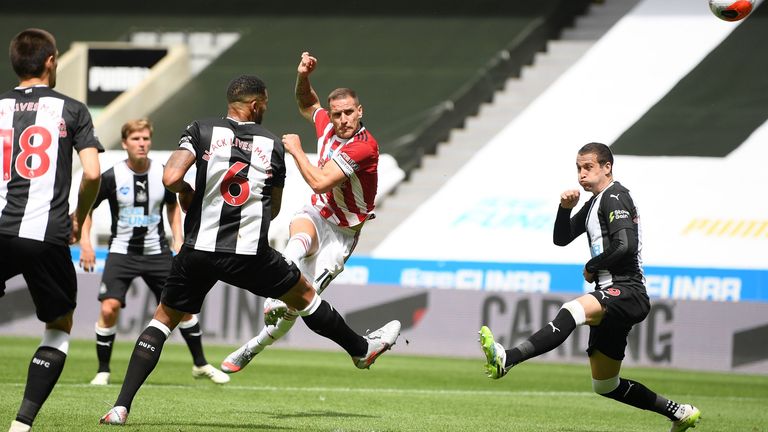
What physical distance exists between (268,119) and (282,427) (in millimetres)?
18049

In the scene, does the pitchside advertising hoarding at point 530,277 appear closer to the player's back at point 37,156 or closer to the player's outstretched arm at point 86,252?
the player's outstretched arm at point 86,252

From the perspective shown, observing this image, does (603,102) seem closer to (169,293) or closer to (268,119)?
(268,119)

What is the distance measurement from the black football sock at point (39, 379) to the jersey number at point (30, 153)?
0.91 m

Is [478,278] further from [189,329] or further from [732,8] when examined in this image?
[189,329]

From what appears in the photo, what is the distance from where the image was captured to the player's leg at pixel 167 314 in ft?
22.6

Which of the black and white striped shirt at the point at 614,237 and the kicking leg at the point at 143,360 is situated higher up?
the black and white striped shirt at the point at 614,237

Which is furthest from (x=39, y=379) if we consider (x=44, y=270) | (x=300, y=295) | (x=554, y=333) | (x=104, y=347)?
(x=104, y=347)

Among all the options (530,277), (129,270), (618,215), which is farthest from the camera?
(530,277)

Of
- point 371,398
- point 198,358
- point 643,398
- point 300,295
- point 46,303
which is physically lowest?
point 371,398

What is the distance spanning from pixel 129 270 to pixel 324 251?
109 inches

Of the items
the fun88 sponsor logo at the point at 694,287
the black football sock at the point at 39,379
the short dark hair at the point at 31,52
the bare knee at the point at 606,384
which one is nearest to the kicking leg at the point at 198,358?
the bare knee at the point at 606,384

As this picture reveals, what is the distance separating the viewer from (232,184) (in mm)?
6945

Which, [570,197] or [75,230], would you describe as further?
[570,197]

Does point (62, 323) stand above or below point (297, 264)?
below
